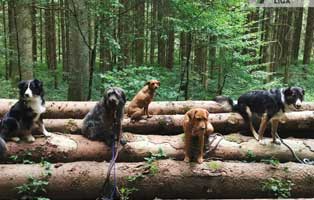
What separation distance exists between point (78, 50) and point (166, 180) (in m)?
6.09

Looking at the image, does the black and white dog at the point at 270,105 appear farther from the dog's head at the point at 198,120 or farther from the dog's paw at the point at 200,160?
the dog's head at the point at 198,120

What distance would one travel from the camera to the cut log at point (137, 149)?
16.4ft

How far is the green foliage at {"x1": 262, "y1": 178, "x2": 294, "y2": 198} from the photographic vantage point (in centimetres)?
452

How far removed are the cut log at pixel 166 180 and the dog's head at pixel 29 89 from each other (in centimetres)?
100

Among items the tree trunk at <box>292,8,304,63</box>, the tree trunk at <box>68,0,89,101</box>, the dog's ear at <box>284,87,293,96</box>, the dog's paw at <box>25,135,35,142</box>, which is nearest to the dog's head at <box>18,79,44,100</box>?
the dog's paw at <box>25,135,35,142</box>

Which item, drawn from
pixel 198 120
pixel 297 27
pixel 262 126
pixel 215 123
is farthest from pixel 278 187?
pixel 297 27

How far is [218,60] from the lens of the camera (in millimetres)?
12266

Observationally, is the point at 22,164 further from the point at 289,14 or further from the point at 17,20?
the point at 289,14

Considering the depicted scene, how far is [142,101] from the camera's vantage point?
606 cm

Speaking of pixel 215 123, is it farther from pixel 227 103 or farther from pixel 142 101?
pixel 142 101

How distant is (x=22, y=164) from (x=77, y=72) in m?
5.18

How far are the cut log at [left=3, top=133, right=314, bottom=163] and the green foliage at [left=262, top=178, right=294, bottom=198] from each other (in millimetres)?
763

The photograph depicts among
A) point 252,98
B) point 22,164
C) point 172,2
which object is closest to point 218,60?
point 172,2

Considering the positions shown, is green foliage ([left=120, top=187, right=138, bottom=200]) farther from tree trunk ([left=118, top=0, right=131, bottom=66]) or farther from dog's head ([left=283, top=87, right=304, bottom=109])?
tree trunk ([left=118, top=0, right=131, bottom=66])
